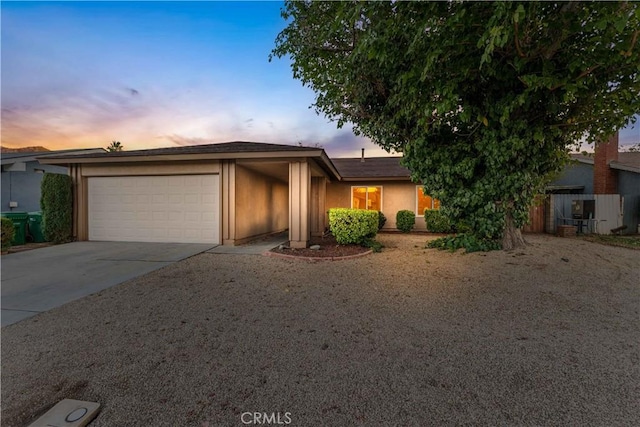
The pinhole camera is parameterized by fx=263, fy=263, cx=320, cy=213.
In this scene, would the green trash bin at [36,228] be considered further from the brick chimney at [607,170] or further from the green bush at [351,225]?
the brick chimney at [607,170]

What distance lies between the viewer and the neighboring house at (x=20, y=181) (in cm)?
1202

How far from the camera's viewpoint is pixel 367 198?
13438 mm

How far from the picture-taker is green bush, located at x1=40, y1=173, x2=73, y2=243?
835cm

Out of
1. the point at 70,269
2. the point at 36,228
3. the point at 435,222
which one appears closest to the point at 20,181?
the point at 36,228

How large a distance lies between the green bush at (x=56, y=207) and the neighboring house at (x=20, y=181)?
5.08 meters

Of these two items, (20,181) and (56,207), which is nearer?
(56,207)

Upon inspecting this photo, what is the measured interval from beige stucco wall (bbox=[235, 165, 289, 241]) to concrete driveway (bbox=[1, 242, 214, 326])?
1.49m

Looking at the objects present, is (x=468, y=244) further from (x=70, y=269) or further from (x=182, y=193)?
(x=70, y=269)

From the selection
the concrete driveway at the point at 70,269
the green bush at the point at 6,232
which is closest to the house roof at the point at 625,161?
the concrete driveway at the point at 70,269

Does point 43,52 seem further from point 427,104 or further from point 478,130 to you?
point 478,130

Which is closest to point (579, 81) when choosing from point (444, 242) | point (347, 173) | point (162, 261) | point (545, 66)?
point (545, 66)

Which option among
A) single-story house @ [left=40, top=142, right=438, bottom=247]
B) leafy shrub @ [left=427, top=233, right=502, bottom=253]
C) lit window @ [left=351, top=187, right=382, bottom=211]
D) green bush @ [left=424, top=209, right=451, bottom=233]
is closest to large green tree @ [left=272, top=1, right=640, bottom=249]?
leafy shrub @ [left=427, top=233, right=502, bottom=253]

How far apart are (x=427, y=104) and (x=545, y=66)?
191 cm

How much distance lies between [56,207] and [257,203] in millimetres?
6316
